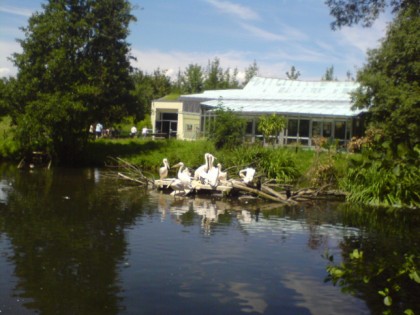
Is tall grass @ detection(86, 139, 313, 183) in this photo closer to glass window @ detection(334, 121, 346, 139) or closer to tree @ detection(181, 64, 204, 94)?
glass window @ detection(334, 121, 346, 139)

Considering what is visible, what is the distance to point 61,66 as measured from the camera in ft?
120

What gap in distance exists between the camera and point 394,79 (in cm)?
3516

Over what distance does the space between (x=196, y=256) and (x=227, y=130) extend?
80.3 feet

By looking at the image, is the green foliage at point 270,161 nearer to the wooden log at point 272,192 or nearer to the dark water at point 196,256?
the wooden log at point 272,192

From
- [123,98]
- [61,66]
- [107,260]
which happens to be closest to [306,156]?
[123,98]

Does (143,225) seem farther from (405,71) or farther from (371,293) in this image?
(405,71)

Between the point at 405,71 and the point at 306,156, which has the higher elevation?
the point at 405,71

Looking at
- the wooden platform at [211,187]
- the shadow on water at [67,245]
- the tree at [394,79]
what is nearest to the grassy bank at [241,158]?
the wooden platform at [211,187]

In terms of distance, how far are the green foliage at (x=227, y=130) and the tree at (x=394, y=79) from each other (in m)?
8.05

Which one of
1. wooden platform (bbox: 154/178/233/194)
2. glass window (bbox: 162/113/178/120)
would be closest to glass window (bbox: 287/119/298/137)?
glass window (bbox: 162/113/178/120)

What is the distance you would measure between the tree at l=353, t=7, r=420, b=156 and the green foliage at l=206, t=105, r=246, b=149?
→ 8.05 meters

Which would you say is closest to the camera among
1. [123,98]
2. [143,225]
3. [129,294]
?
[129,294]

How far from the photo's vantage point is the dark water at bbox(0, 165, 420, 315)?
9.32 m

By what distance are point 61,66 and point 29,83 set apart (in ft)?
7.31
